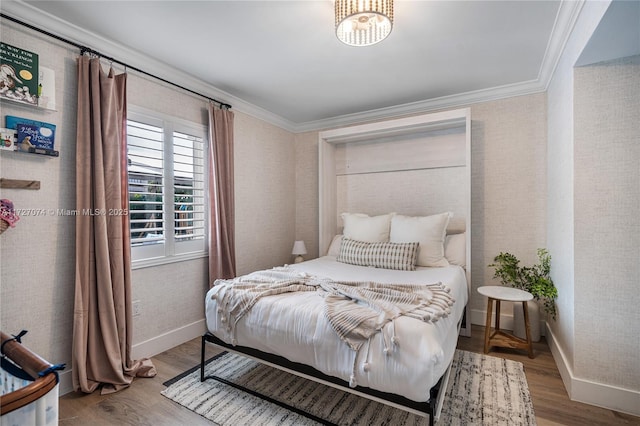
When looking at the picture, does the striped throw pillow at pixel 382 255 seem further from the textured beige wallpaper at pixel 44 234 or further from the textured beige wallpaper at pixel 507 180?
the textured beige wallpaper at pixel 44 234

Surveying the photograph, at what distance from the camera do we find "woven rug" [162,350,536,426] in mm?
1813

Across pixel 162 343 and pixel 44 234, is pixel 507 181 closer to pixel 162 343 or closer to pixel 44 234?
pixel 162 343

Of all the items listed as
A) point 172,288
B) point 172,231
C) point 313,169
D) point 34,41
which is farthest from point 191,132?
point 313,169

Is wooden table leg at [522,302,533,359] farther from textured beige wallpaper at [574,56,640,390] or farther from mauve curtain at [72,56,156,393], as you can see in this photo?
mauve curtain at [72,56,156,393]

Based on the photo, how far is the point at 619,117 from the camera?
1.89m

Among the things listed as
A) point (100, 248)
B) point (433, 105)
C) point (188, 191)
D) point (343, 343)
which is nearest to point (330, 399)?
point (343, 343)

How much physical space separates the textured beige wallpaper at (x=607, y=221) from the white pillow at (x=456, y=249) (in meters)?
1.17

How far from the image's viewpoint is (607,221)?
6.27 feet

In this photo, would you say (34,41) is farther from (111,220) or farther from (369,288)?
(369,288)

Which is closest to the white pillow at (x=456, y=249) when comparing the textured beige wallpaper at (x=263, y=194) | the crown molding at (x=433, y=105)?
the crown molding at (x=433, y=105)

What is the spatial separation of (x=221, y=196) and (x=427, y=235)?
213 cm

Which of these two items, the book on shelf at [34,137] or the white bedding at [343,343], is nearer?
the white bedding at [343,343]

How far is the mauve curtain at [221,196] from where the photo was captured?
306cm

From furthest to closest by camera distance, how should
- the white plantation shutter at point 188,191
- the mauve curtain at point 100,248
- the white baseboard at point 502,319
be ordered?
the white baseboard at point 502,319
the white plantation shutter at point 188,191
the mauve curtain at point 100,248
